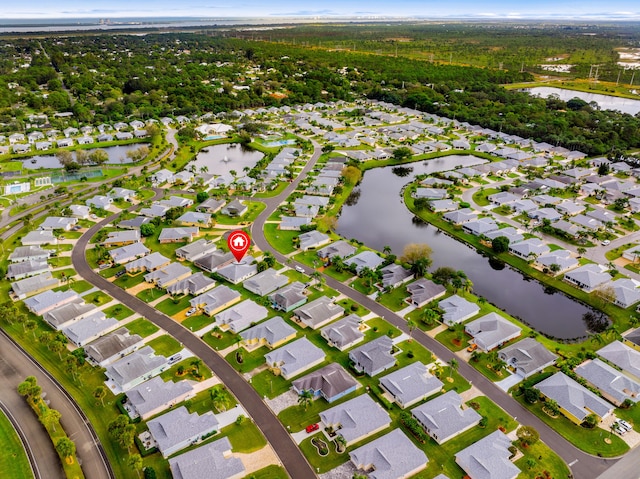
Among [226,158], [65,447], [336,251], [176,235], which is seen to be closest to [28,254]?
[176,235]

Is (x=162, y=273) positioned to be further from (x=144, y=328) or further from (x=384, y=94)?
(x=384, y=94)

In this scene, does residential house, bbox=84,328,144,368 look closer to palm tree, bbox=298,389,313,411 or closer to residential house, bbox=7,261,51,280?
palm tree, bbox=298,389,313,411

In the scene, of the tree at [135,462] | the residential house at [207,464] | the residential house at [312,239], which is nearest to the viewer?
the tree at [135,462]

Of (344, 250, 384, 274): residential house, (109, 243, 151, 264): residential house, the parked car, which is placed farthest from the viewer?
(109, 243, 151, 264): residential house

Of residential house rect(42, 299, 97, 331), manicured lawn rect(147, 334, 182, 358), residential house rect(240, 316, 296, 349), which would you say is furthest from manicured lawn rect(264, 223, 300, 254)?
residential house rect(42, 299, 97, 331)

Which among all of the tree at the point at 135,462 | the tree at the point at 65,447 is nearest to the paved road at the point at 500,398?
the tree at the point at 135,462

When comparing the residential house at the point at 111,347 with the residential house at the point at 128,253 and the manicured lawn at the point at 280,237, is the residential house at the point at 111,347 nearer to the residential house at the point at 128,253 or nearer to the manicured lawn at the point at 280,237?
the residential house at the point at 128,253
